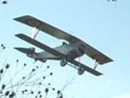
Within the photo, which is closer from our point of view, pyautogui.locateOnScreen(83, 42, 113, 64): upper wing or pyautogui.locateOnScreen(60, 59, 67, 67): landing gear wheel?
pyautogui.locateOnScreen(60, 59, 67, 67): landing gear wheel

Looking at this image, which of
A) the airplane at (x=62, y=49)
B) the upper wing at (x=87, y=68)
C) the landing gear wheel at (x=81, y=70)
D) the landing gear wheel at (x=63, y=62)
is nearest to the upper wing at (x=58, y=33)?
the airplane at (x=62, y=49)

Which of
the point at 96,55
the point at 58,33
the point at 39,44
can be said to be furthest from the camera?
the point at 96,55

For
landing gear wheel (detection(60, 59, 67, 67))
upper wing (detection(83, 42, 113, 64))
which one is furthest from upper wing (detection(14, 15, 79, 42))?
landing gear wheel (detection(60, 59, 67, 67))

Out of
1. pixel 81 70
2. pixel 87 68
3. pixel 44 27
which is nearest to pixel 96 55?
pixel 87 68

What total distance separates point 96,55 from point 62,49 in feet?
10.8

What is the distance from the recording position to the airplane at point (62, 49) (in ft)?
92.0

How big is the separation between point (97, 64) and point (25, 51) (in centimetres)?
526

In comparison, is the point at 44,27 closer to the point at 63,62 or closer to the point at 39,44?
the point at 39,44

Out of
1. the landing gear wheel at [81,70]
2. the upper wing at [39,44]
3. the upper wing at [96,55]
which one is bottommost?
the upper wing at [96,55]

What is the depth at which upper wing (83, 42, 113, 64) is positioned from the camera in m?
33.1

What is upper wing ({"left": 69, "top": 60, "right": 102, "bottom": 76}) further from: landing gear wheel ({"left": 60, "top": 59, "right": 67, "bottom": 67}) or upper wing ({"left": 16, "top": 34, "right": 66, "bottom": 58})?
landing gear wheel ({"left": 60, "top": 59, "right": 67, "bottom": 67})

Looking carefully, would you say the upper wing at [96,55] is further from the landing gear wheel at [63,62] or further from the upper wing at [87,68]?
the landing gear wheel at [63,62]

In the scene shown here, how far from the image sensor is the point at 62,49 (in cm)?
3134

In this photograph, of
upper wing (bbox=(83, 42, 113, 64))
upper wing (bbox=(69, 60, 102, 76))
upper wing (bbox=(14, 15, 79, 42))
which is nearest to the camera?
upper wing (bbox=(14, 15, 79, 42))
